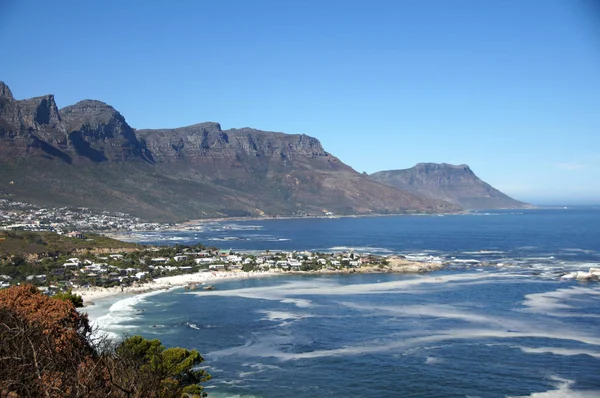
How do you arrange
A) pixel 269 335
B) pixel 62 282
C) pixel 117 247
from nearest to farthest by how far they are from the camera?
1. pixel 269 335
2. pixel 62 282
3. pixel 117 247

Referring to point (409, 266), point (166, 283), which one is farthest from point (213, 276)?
point (409, 266)

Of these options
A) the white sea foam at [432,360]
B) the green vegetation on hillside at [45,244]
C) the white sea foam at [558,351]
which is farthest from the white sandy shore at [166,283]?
the white sea foam at [558,351]

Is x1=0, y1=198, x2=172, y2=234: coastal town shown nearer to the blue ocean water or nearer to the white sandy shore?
the white sandy shore

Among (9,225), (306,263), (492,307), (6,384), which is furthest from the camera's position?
(9,225)

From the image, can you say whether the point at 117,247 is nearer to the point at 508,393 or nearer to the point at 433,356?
the point at 433,356

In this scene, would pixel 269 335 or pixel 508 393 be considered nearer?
pixel 508 393

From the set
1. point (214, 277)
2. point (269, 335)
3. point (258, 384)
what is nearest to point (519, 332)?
point (269, 335)

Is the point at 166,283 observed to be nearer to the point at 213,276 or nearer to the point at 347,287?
the point at 213,276

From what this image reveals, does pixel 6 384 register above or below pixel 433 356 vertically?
above
